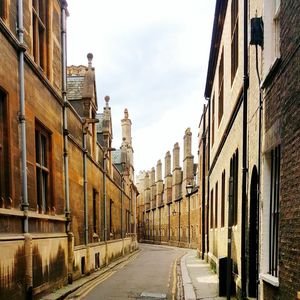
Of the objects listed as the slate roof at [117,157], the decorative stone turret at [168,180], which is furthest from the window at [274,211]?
the decorative stone turret at [168,180]

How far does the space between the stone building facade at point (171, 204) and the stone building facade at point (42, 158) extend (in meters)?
25.1

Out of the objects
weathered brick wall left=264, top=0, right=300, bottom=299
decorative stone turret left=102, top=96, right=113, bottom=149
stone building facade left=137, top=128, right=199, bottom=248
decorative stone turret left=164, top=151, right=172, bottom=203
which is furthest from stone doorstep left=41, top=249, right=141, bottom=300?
decorative stone turret left=164, top=151, right=172, bottom=203

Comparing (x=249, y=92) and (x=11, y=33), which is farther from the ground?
(x=11, y=33)

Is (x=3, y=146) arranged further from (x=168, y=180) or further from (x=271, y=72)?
(x=168, y=180)

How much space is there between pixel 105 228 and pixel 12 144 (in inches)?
647

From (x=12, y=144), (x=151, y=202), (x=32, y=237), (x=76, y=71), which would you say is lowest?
(x=151, y=202)

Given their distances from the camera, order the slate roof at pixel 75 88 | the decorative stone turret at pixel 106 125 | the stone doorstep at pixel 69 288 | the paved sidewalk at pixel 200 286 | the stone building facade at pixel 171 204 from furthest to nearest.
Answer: the stone building facade at pixel 171 204 < the decorative stone turret at pixel 106 125 < the slate roof at pixel 75 88 < the paved sidewalk at pixel 200 286 < the stone doorstep at pixel 69 288

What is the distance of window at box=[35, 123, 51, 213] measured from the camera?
40.5ft

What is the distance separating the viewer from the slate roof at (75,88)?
21.0 metres

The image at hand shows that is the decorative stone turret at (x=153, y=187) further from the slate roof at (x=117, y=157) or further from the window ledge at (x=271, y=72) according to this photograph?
the window ledge at (x=271, y=72)

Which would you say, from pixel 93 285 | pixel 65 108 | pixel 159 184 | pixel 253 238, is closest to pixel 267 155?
pixel 253 238

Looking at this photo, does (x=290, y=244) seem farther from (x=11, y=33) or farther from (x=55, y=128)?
(x=55, y=128)

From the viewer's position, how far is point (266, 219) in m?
7.45

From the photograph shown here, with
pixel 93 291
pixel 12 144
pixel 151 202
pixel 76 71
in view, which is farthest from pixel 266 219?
pixel 151 202
